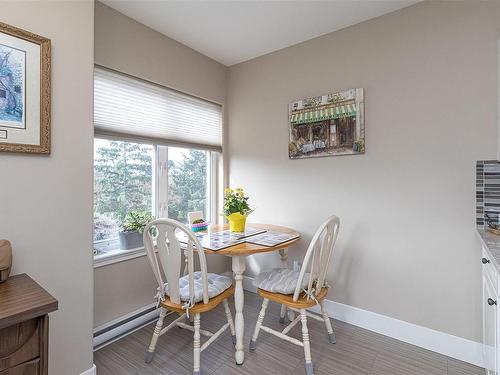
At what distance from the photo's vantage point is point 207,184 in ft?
10.0

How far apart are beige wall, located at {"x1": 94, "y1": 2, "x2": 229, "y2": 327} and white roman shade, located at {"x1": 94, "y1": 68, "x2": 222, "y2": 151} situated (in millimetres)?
90

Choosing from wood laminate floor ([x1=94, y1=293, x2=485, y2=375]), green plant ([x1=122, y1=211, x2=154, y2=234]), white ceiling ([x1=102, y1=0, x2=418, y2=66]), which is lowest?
wood laminate floor ([x1=94, y1=293, x2=485, y2=375])

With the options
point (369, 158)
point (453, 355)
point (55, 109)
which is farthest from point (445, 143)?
point (55, 109)

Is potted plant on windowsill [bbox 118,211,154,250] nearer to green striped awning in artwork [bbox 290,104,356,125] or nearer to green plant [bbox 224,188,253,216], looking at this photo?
green plant [bbox 224,188,253,216]

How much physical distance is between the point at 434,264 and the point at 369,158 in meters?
0.89

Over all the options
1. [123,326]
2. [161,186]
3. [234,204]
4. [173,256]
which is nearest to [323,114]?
[234,204]

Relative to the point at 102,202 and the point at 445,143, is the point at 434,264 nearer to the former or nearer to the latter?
the point at 445,143

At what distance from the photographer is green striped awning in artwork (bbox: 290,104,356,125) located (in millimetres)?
2222

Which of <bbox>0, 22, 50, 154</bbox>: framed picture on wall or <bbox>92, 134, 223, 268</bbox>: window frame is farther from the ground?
<bbox>0, 22, 50, 154</bbox>: framed picture on wall

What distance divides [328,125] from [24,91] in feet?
6.74

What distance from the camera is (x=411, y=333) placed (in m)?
1.97

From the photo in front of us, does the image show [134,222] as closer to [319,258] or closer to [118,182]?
[118,182]

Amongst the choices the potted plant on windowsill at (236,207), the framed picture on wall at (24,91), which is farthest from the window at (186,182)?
the framed picture on wall at (24,91)

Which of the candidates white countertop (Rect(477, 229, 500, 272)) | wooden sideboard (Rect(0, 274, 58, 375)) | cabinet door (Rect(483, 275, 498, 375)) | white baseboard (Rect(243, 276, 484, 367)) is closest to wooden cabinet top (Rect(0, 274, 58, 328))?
wooden sideboard (Rect(0, 274, 58, 375))
